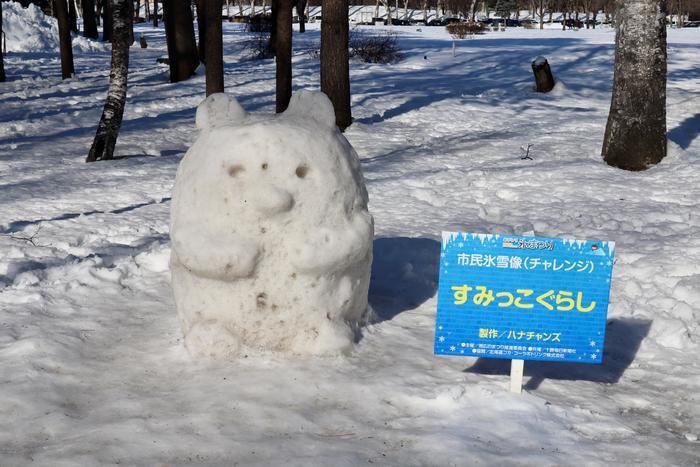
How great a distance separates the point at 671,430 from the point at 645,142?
6157 millimetres

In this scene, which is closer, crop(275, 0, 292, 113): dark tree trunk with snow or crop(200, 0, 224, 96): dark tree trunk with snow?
crop(200, 0, 224, 96): dark tree trunk with snow

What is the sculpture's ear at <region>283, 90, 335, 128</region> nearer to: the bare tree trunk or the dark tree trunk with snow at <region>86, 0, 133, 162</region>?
the dark tree trunk with snow at <region>86, 0, 133, 162</region>

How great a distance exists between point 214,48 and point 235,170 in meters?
8.03

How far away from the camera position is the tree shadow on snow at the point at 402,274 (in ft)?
18.8

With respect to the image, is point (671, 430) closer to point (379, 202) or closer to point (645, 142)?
point (379, 202)

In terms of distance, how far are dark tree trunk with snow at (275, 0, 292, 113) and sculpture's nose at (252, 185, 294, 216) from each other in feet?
29.0

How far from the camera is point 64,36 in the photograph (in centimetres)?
1731

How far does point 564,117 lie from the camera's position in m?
13.5

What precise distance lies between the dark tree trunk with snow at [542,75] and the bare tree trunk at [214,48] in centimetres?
711

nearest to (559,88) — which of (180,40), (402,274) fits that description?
(180,40)

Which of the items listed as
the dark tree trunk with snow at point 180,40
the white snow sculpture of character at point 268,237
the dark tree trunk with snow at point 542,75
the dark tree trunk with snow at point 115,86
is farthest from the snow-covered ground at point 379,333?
the dark tree trunk with snow at point 180,40

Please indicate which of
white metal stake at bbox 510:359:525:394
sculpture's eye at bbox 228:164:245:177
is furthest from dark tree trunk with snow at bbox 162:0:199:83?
white metal stake at bbox 510:359:525:394

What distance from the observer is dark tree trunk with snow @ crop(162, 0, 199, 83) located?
1744 centimetres

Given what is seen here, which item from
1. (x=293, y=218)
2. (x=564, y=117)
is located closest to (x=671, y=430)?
(x=293, y=218)
